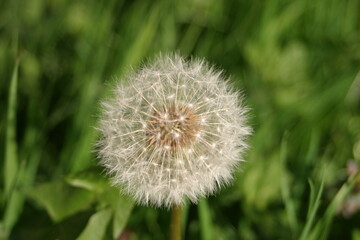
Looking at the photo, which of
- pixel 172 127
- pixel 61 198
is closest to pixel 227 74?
pixel 172 127

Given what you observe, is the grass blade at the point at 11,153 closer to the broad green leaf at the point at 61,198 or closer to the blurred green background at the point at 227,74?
the blurred green background at the point at 227,74

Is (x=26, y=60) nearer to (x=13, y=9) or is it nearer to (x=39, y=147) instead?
(x=13, y=9)

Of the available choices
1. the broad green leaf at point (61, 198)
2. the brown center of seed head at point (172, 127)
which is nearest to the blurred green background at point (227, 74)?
the broad green leaf at point (61, 198)

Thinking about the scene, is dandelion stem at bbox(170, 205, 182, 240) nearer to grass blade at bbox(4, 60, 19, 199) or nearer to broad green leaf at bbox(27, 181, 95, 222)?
broad green leaf at bbox(27, 181, 95, 222)

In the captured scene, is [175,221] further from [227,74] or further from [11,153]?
[227,74]

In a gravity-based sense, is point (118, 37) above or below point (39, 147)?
above

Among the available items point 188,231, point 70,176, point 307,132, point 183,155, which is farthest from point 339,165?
point 70,176

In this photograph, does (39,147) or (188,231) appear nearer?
(188,231)
